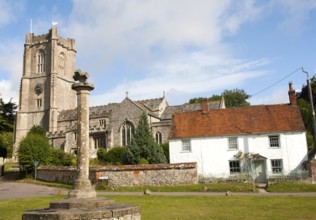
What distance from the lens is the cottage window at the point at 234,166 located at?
29325 millimetres

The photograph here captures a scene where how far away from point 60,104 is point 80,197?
205ft

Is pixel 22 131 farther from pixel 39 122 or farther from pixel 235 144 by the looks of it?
pixel 235 144

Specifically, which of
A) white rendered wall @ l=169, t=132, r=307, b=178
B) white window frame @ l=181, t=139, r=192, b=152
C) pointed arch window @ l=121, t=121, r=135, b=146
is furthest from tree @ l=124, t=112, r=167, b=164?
pointed arch window @ l=121, t=121, r=135, b=146

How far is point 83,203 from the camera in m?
9.35

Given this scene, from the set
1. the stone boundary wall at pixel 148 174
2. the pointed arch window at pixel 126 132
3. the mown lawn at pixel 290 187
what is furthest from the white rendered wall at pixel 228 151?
the pointed arch window at pixel 126 132

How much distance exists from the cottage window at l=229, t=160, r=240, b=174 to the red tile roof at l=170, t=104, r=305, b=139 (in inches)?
109

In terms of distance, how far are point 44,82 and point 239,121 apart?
173 feet

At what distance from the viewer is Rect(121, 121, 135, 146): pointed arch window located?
5041 centimetres

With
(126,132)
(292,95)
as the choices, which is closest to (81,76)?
(292,95)

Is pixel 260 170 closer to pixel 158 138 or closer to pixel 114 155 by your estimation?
pixel 114 155

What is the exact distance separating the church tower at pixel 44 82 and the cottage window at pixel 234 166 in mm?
45390

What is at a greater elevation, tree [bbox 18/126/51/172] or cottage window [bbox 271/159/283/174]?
tree [bbox 18/126/51/172]

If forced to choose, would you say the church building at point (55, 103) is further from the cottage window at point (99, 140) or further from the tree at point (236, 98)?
the tree at point (236, 98)

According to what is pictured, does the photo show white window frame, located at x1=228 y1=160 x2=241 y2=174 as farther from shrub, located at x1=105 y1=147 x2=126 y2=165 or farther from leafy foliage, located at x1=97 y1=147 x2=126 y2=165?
shrub, located at x1=105 y1=147 x2=126 y2=165
